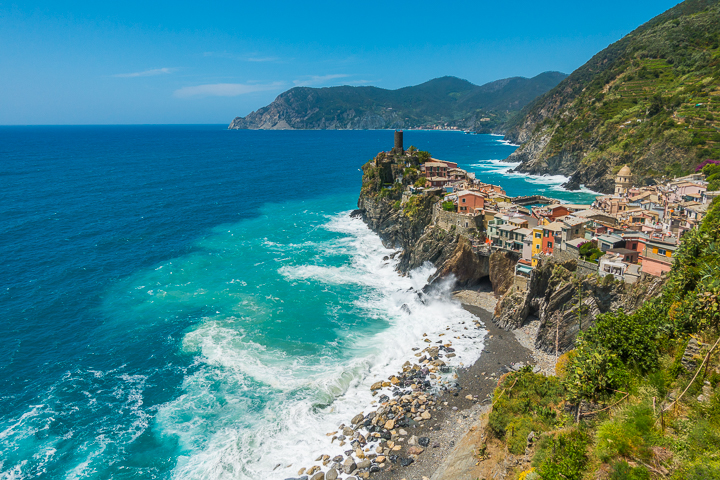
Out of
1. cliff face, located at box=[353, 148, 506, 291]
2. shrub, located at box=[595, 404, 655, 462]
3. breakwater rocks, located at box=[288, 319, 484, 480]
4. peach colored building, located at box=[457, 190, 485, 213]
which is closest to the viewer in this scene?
shrub, located at box=[595, 404, 655, 462]

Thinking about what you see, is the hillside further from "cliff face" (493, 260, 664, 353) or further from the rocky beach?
the rocky beach

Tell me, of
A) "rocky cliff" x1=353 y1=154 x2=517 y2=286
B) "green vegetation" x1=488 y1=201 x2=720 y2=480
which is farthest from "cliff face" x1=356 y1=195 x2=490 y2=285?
"green vegetation" x1=488 y1=201 x2=720 y2=480

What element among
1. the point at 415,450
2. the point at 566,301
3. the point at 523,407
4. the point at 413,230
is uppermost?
the point at 413,230

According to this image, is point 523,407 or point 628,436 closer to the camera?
point 628,436

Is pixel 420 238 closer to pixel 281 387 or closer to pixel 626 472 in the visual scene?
pixel 281 387

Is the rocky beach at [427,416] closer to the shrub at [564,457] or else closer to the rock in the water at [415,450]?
the rock in the water at [415,450]

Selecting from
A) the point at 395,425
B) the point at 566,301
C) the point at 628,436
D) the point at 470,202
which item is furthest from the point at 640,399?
the point at 470,202

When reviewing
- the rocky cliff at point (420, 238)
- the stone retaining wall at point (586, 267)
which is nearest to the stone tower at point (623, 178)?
the rocky cliff at point (420, 238)
